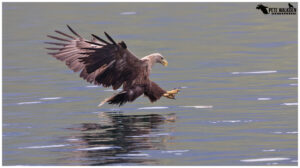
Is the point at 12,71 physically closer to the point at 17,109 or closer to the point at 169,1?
the point at 17,109

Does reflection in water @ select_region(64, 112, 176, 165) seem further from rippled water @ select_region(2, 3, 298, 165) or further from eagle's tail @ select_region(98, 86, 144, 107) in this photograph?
eagle's tail @ select_region(98, 86, 144, 107)

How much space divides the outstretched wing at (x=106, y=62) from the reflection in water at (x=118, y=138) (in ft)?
1.54

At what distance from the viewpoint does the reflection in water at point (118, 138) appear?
31.3ft

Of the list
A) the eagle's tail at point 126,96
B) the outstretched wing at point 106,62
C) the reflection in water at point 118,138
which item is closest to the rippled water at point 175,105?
the reflection in water at point 118,138

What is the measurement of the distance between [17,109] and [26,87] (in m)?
2.14

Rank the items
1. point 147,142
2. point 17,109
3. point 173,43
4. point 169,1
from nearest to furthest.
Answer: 1. point 147,142
2. point 17,109
3. point 173,43
4. point 169,1

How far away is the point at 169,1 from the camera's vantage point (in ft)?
106

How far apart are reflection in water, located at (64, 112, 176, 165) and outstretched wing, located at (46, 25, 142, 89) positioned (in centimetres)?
47

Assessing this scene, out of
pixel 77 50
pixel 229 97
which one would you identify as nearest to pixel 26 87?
pixel 77 50

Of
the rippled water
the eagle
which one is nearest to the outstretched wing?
the eagle

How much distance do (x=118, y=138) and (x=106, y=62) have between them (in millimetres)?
1545

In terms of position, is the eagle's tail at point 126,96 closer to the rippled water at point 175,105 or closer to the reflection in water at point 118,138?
the rippled water at point 175,105

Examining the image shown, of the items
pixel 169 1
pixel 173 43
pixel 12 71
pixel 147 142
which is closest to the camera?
pixel 147 142

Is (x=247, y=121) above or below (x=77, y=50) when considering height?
below
